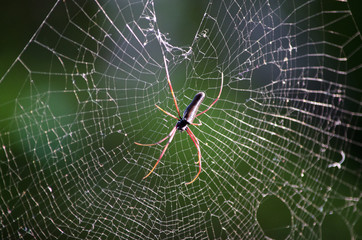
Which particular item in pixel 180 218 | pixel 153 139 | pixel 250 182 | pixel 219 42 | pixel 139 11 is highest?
pixel 139 11

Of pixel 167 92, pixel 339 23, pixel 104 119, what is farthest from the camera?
pixel 339 23

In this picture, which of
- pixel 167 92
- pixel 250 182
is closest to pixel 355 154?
pixel 250 182

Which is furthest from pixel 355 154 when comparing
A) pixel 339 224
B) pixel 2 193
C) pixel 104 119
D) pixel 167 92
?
pixel 2 193

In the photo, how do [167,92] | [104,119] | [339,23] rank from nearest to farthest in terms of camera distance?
[167,92] < [104,119] < [339,23]

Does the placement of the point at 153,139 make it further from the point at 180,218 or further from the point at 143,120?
the point at 180,218

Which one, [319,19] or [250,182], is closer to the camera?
[250,182]

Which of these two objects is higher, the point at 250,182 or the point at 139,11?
the point at 139,11
